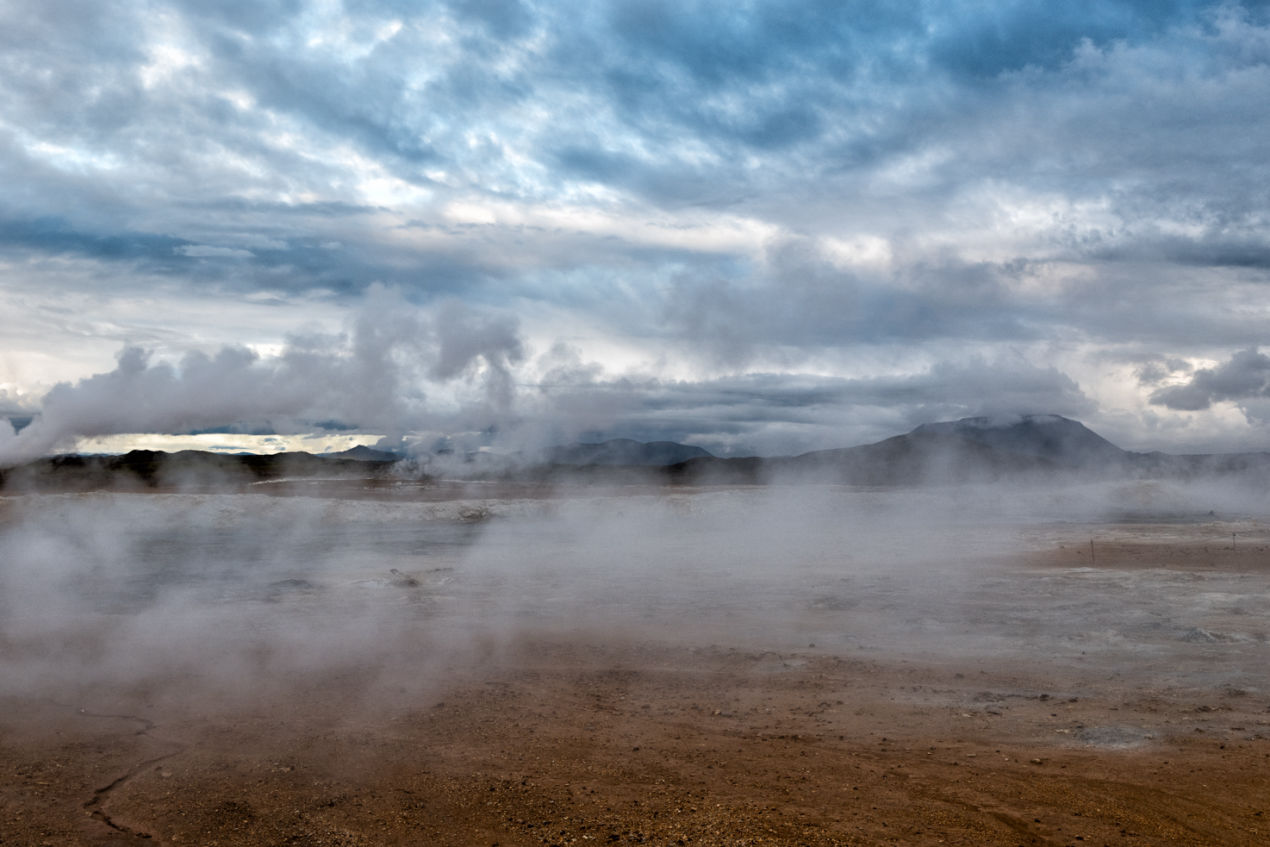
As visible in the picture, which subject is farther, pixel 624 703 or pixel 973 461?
pixel 973 461

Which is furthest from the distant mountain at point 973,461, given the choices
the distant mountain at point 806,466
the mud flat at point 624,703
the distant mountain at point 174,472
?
the mud flat at point 624,703

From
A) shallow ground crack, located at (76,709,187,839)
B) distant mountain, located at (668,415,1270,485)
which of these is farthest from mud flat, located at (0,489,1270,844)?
distant mountain, located at (668,415,1270,485)

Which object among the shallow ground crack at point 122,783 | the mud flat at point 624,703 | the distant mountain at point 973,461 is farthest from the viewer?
the distant mountain at point 973,461

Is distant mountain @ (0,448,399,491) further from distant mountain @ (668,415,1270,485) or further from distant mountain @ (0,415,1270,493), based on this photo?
distant mountain @ (668,415,1270,485)

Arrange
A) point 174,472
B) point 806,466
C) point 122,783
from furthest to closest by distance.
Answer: point 806,466 → point 174,472 → point 122,783

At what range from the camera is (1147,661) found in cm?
1164

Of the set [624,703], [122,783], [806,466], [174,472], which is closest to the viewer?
[122,783]

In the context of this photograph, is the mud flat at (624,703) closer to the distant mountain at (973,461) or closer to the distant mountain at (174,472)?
the distant mountain at (174,472)

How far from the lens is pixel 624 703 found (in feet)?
31.5

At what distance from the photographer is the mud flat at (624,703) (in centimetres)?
646

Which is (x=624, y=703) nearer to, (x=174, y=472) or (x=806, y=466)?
(x=174, y=472)

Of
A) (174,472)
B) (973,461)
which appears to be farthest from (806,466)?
(174,472)

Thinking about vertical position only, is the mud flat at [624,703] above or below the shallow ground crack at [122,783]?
below

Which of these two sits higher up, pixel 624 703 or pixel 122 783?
pixel 122 783
